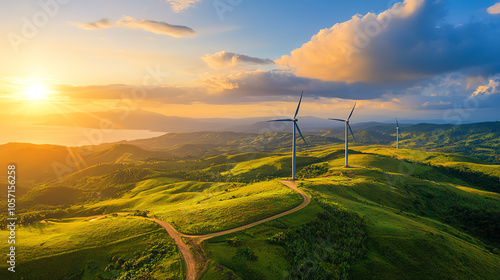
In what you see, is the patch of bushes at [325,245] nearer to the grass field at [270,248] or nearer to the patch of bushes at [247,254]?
the grass field at [270,248]

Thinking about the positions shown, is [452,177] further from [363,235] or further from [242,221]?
[242,221]

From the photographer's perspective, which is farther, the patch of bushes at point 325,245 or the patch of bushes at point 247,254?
the patch of bushes at point 325,245

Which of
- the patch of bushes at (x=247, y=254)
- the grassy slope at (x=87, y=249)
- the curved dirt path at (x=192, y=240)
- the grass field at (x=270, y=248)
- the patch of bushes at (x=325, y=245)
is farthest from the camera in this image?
the grassy slope at (x=87, y=249)

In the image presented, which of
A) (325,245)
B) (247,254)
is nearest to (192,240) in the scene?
(247,254)

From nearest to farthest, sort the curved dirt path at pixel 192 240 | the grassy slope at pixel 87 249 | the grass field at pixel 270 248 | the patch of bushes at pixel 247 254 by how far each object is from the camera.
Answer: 1. the curved dirt path at pixel 192 240
2. the patch of bushes at pixel 247 254
3. the grass field at pixel 270 248
4. the grassy slope at pixel 87 249

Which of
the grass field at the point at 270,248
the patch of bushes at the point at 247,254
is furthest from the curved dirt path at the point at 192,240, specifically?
the patch of bushes at the point at 247,254

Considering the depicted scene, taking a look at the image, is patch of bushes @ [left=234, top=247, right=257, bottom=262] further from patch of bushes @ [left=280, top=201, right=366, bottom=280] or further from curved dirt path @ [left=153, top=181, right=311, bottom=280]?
curved dirt path @ [left=153, top=181, right=311, bottom=280]

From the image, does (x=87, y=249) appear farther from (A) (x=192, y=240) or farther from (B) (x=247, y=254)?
(B) (x=247, y=254)

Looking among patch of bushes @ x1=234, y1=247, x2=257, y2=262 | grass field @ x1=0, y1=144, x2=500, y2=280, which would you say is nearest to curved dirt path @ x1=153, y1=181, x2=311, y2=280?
grass field @ x1=0, y1=144, x2=500, y2=280
